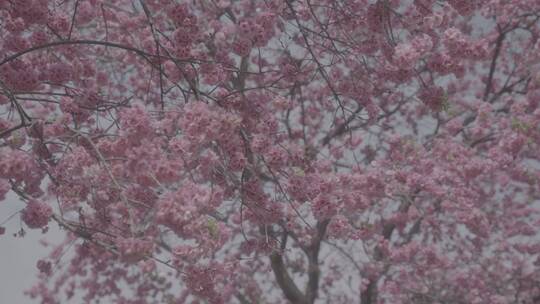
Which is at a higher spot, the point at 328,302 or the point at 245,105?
the point at 328,302

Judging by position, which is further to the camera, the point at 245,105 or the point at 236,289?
the point at 236,289

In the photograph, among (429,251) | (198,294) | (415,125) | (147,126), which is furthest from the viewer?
(415,125)

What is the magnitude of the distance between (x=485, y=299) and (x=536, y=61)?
4238 millimetres

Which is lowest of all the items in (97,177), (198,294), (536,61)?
(198,294)

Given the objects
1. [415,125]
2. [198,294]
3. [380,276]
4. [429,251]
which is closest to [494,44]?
[415,125]

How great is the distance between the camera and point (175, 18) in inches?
148

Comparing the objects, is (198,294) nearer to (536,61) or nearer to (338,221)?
(338,221)

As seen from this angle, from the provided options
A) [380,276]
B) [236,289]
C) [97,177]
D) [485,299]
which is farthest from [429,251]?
[97,177]

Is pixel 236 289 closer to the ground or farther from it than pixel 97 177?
farther from it

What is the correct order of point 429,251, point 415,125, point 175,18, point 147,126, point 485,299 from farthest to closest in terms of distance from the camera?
point 415,125 → point 485,299 → point 429,251 → point 175,18 → point 147,126

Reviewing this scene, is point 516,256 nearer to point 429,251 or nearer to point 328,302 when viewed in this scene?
point 429,251

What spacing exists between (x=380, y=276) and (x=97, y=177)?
691 centimetres

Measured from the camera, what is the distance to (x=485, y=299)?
381 inches

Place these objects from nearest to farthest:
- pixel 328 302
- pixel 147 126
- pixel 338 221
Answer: pixel 147 126, pixel 338 221, pixel 328 302
